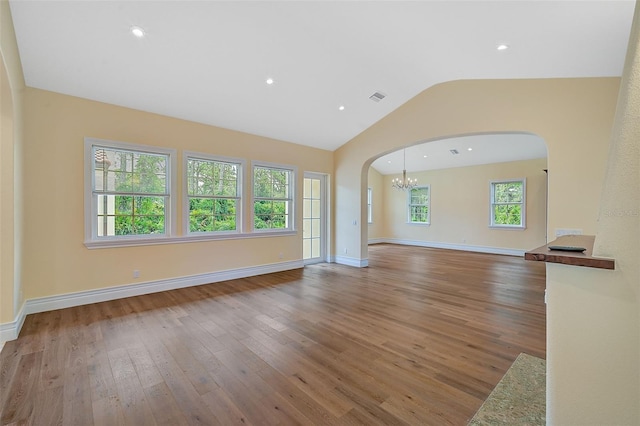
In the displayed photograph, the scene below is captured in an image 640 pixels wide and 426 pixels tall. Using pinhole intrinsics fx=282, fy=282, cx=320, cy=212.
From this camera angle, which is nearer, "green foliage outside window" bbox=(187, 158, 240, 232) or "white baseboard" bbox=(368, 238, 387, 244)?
"green foliage outside window" bbox=(187, 158, 240, 232)

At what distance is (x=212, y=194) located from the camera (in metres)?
5.00

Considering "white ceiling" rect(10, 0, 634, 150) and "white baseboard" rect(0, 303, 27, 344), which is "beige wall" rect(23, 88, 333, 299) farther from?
"white baseboard" rect(0, 303, 27, 344)

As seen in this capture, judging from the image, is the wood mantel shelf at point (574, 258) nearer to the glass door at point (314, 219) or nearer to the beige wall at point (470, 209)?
the glass door at point (314, 219)

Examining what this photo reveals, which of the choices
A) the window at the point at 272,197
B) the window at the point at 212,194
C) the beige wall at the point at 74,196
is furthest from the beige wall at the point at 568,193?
the beige wall at the point at 74,196

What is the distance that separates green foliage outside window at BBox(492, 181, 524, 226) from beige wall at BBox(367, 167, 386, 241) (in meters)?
4.06

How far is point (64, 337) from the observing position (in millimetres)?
2811

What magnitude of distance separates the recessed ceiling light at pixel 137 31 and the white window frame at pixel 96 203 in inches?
64.9

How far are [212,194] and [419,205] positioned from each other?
804cm

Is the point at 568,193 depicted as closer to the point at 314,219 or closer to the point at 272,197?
the point at 314,219

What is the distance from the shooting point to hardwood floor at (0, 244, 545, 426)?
5.95ft

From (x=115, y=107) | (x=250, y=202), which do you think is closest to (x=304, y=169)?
(x=250, y=202)

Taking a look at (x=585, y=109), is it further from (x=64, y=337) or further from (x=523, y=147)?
(x=64, y=337)

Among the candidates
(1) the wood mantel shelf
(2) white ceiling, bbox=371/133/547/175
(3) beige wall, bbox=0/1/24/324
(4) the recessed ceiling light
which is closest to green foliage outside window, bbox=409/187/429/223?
(2) white ceiling, bbox=371/133/547/175

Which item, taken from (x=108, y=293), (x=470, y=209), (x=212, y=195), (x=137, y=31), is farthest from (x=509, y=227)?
(x=108, y=293)
